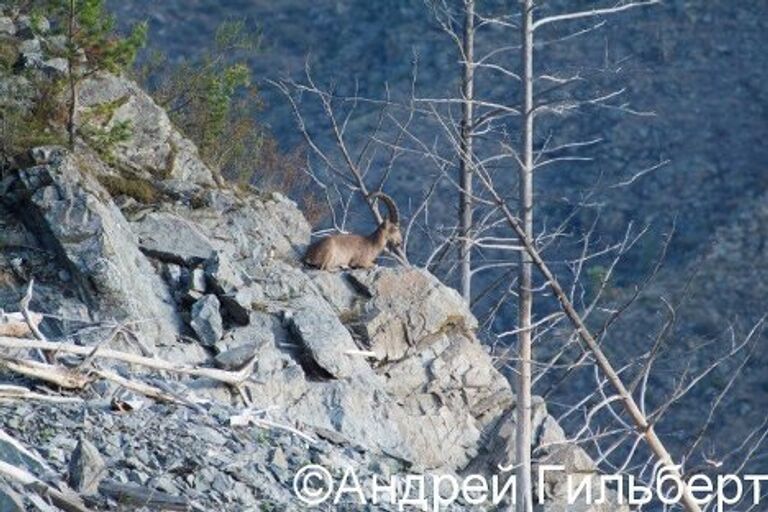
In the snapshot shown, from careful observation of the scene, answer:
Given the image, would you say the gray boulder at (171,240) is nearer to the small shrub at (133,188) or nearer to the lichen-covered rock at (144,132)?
the small shrub at (133,188)

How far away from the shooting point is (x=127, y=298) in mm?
14945

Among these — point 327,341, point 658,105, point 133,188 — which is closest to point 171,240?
point 133,188

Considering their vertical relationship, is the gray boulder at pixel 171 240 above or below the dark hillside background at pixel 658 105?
above

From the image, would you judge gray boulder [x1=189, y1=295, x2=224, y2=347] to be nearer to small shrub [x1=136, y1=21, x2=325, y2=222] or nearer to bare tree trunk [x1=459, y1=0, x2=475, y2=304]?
small shrub [x1=136, y1=21, x2=325, y2=222]

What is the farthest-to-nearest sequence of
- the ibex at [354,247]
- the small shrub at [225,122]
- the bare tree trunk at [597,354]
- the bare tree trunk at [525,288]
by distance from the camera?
the small shrub at [225,122]
the ibex at [354,247]
the bare tree trunk at [525,288]
the bare tree trunk at [597,354]

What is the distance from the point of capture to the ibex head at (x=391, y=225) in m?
19.7

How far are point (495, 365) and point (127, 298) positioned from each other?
554 cm

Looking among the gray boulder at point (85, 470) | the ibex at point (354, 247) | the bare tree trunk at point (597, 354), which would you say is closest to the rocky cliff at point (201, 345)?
the gray boulder at point (85, 470)

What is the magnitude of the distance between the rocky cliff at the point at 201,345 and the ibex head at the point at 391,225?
136 cm

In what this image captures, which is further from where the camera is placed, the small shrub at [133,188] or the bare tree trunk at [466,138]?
the bare tree trunk at [466,138]

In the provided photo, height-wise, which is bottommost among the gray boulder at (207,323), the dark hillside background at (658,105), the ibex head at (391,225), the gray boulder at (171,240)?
the dark hillside background at (658,105)

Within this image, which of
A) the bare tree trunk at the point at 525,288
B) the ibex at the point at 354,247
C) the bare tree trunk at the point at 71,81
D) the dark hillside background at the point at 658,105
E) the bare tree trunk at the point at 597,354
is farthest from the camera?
the dark hillside background at the point at 658,105

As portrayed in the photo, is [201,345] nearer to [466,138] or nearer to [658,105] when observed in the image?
[466,138]

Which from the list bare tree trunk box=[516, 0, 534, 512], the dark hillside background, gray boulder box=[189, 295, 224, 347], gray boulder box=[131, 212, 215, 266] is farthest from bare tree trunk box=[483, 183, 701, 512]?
the dark hillside background
